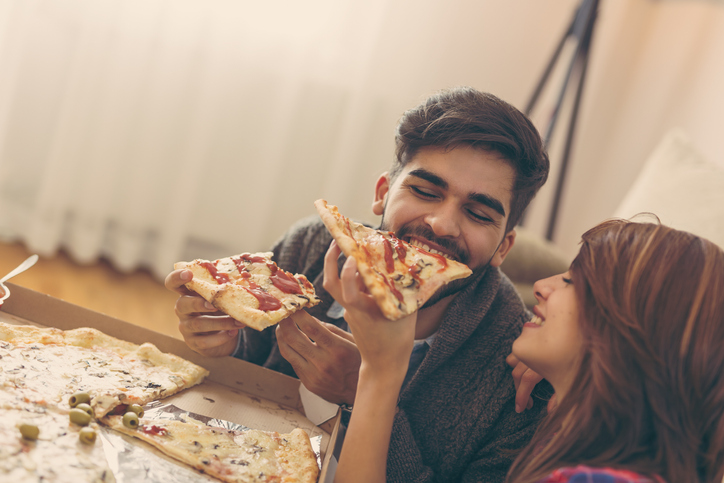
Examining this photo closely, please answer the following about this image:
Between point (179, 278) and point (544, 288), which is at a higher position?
point (544, 288)

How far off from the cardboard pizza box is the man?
0.14 feet

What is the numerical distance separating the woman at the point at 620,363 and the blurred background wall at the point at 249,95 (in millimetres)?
2329

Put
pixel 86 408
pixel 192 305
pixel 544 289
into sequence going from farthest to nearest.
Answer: pixel 192 305 < pixel 544 289 < pixel 86 408

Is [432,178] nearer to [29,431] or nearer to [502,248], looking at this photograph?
[502,248]

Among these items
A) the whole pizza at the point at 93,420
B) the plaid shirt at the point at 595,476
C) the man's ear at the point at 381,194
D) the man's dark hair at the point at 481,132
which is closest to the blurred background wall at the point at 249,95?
the man's ear at the point at 381,194

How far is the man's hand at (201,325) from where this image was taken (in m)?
1.33

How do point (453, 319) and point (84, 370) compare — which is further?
point (453, 319)

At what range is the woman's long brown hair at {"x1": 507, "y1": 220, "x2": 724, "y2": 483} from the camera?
96cm

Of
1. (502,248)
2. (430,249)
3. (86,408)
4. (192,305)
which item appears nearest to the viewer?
(86,408)

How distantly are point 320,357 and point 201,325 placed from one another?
0.31 metres

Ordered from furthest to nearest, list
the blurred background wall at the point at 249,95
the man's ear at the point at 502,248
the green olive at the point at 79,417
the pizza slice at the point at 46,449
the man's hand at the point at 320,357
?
the blurred background wall at the point at 249,95, the man's ear at the point at 502,248, the man's hand at the point at 320,357, the green olive at the point at 79,417, the pizza slice at the point at 46,449

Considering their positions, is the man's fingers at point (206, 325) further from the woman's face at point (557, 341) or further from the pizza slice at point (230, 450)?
the woman's face at point (557, 341)

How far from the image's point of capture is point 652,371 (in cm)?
98

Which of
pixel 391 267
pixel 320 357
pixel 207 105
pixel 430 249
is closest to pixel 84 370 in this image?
pixel 320 357
